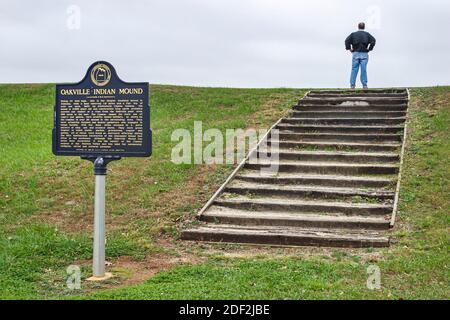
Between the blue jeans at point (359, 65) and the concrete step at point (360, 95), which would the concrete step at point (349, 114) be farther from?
the blue jeans at point (359, 65)

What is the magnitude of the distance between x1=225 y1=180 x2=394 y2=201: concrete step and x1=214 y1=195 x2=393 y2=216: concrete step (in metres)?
0.17

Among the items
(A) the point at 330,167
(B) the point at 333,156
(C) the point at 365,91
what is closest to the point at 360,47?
(C) the point at 365,91

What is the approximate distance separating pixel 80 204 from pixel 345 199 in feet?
15.3

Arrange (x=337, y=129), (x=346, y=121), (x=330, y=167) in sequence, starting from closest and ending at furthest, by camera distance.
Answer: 1. (x=330, y=167)
2. (x=337, y=129)
3. (x=346, y=121)

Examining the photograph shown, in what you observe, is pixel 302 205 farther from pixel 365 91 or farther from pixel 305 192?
pixel 365 91

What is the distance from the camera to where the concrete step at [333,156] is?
12.4 meters

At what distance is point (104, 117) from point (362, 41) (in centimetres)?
1123

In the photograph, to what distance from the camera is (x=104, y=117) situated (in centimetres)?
824

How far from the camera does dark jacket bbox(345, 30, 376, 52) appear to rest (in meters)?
17.6

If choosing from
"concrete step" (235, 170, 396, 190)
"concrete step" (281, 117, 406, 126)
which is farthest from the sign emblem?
"concrete step" (281, 117, 406, 126)

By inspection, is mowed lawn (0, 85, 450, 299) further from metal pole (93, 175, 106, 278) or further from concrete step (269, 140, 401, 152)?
concrete step (269, 140, 401, 152)

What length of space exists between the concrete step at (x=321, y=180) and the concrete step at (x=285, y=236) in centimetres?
187

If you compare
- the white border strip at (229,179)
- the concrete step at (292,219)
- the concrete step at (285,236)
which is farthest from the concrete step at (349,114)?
the concrete step at (285,236)

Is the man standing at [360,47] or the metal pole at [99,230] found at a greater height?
the man standing at [360,47]
